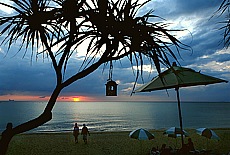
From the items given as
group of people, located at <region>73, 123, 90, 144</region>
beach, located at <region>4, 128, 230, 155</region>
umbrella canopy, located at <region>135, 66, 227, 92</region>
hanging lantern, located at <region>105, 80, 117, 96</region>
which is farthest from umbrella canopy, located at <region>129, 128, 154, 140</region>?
group of people, located at <region>73, 123, 90, 144</region>

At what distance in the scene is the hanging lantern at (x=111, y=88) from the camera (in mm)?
4723

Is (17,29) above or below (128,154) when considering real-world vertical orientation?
above

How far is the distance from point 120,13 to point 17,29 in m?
1.36

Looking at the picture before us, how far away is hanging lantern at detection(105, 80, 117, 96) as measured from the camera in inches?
186

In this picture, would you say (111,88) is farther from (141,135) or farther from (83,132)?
(83,132)

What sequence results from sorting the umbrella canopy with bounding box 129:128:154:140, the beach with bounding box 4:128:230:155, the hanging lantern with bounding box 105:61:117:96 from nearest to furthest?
1. the hanging lantern with bounding box 105:61:117:96
2. the umbrella canopy with bounding box 129:128:154:140
3. the beach with bounding box 4:128:230:155

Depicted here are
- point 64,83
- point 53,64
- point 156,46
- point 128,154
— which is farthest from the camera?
point 128,154

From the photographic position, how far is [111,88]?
4742mm

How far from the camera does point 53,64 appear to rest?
3854 mm

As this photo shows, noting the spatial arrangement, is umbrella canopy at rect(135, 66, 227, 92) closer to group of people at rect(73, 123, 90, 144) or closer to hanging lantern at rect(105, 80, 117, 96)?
hanging lantern at rect(105, 80, 117, 96)

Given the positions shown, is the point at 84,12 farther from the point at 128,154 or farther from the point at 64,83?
the point at 128,154

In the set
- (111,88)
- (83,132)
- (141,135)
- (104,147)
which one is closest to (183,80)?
(111,88)

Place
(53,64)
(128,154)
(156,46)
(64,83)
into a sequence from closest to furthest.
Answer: (156,46), (64,83), (53,64), (128,154)

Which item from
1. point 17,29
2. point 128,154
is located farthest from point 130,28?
point 128,154
